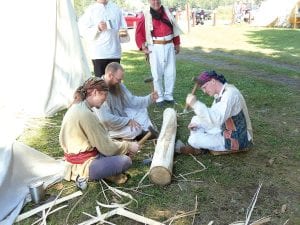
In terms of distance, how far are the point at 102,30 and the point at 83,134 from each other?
9.50ft

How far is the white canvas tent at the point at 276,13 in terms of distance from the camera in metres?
21.0

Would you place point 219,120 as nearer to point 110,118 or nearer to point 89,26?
point 110,118

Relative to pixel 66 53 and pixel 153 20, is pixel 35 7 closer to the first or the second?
pixel 66 53

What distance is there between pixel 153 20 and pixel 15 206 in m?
3.89

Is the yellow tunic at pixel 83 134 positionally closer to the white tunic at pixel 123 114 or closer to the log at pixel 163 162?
the log at pixel 163 162

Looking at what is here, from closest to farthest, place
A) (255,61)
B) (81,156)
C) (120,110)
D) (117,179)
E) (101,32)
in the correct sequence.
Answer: (81,156) < (117,179) < (120,110) < (101,32) < (255,61)

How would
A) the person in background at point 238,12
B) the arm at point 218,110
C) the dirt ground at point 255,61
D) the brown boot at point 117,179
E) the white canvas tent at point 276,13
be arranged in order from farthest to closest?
1. the person in background at point 238,12
2. the white canvas tent at point 276,13
3. the dirt ground at point 255,61
4. the arm at point 218,110
5. the brown boot at point 117,179

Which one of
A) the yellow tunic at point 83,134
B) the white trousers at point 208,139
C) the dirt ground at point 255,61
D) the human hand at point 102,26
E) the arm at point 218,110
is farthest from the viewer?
the dirt ground at point 255,61

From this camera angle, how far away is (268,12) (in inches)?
881

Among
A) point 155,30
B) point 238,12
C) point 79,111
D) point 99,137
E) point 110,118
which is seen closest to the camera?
point 79,111

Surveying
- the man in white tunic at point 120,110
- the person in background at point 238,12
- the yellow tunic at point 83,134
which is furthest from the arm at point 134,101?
the person in background at point 238,12

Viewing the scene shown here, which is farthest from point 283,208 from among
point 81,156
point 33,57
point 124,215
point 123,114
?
point 33,57

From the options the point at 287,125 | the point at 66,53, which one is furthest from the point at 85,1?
the point at 287,125

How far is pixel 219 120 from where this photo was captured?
3.94 m
